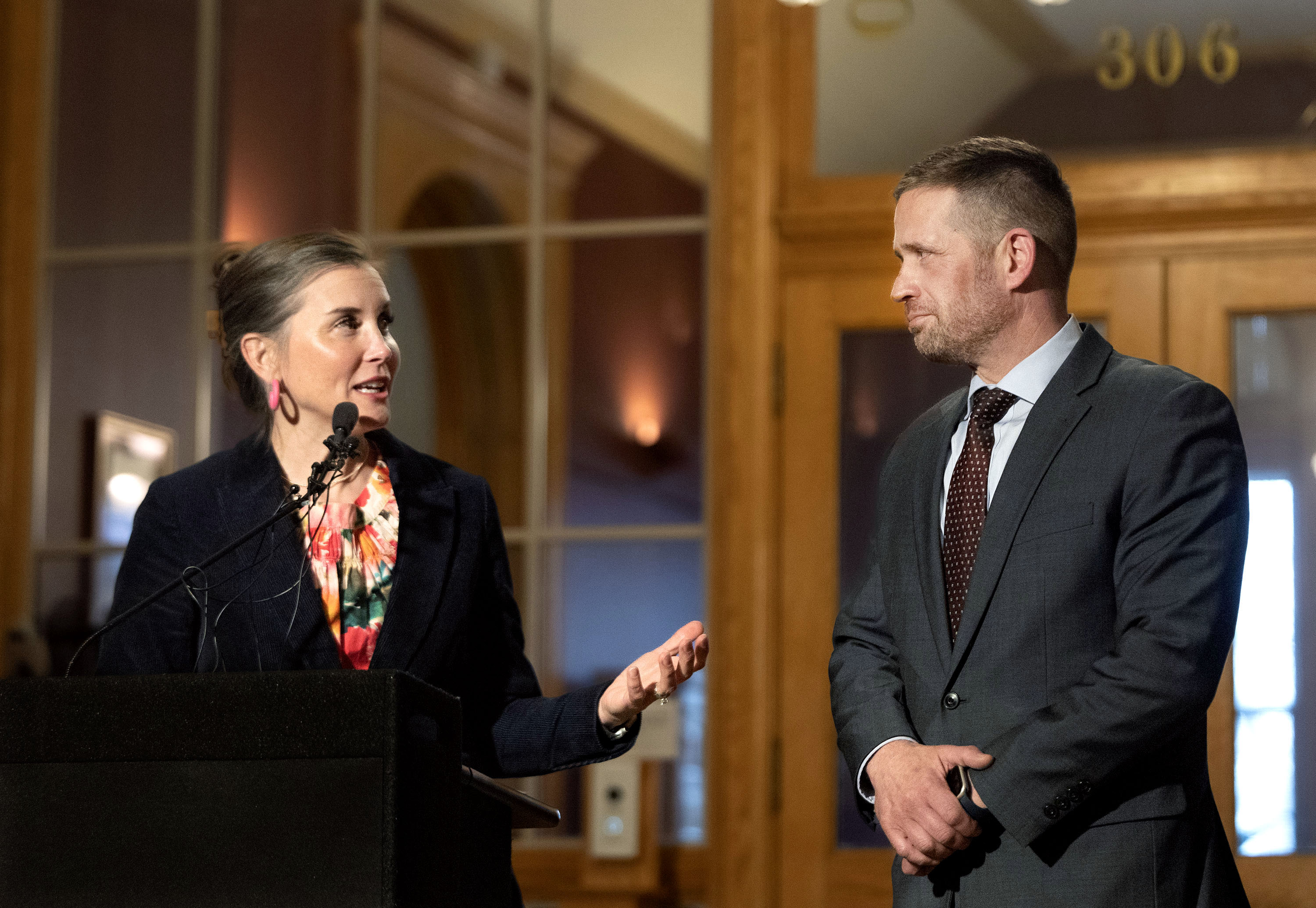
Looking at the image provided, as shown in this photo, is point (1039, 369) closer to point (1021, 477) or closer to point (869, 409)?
point (1021, 477)

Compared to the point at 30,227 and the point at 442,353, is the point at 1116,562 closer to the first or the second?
the point at 442,353

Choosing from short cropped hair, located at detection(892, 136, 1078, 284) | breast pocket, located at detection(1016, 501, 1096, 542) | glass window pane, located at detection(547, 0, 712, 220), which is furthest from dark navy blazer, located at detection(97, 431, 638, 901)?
glass window pane, located at detection(547, 0, 712, 220)

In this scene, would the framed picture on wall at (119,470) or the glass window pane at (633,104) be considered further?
the framed picture on wall at (119,470)

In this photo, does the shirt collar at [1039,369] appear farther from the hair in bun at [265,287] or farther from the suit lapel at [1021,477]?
the hair in bun at [265,287]

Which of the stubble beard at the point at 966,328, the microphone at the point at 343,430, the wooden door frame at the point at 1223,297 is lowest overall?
the microphone at the point at 343,430

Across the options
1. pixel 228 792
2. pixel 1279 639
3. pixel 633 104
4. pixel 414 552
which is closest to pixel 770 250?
pixel 633 104

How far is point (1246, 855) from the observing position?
367 centimetres

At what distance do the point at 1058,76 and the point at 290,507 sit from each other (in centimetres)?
285

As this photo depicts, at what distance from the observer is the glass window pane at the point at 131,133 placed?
15.9 feet

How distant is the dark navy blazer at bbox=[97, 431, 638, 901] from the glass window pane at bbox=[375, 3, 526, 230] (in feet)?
8.15

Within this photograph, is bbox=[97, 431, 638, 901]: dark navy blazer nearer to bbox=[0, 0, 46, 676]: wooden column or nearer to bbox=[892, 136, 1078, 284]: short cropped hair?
bbox=[892, 136, 1078, 284]: short cropped hair

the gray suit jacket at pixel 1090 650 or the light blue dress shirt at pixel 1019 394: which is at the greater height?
the light blue dress shirt at pixel 1019 394

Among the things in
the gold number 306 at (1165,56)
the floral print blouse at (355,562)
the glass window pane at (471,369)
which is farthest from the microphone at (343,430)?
the gold number 306 at (1165,56)

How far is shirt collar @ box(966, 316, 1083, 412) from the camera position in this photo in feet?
6.55
